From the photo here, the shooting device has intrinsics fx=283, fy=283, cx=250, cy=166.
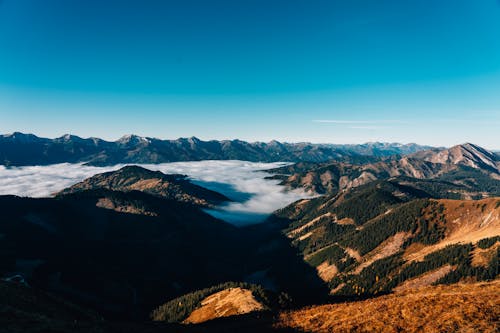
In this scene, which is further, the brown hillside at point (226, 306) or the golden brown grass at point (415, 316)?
the brown hillside at point (226, 306)

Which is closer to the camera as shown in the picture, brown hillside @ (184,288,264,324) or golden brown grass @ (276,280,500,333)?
golden brown grass @ (276,280,500,333)

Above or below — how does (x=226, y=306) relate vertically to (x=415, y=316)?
below

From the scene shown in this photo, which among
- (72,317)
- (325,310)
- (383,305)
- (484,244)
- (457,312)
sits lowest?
(484,244)

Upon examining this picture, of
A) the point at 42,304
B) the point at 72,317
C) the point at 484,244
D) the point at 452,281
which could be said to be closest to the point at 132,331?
the point at 72,317

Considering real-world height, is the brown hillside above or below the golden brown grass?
below

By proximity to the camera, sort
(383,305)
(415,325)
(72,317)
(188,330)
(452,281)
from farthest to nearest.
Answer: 1. (452,281)
2. (72,317)
3. (188,330)
4. (383,305)
5. (415,325)

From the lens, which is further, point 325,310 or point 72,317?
point 72,317

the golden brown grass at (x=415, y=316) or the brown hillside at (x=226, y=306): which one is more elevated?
the golden brown grass at (x=415, y=316)

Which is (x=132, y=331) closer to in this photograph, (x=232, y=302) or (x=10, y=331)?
(x=10, y=331)
